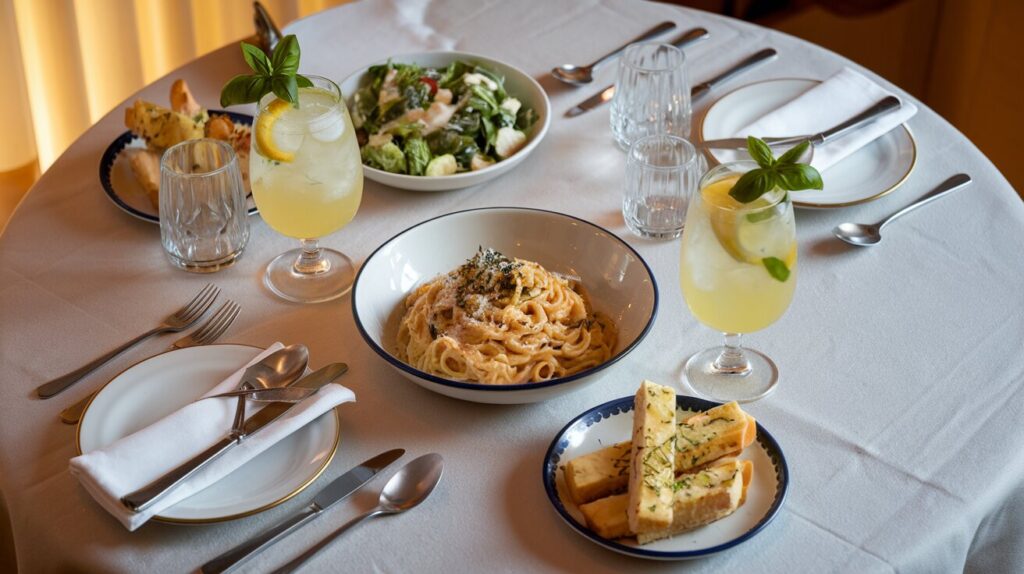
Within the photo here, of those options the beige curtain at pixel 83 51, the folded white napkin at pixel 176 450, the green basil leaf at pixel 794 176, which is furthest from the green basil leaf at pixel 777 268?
the beige curtain at pixel 83 51

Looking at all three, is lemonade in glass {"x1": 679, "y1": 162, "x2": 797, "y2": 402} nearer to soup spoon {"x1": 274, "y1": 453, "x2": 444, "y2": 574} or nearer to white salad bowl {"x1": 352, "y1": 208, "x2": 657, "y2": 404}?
white salad bowl {"x1": 352, "y1": 208, "x2": 657, "y2": 404}

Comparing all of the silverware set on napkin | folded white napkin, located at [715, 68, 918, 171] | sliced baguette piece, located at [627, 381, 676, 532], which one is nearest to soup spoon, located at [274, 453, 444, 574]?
the silverware set on napkin

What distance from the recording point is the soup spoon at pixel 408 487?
137 cm

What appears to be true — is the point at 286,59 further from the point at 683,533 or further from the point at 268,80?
the point at 683,533

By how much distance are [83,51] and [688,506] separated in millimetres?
3333

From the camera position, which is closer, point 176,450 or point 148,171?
point 176,450

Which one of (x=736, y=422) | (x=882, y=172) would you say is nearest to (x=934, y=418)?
(x=736, y=422)

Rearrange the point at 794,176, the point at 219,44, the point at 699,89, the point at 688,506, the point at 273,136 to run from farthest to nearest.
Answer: the point at 219,44, the point at 699,89, the point at 273,136, the point at 794,176, the point at 688,506

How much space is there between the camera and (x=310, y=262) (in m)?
1.89

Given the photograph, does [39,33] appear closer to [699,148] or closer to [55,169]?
[55,169]

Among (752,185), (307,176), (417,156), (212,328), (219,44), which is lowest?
(219,44)

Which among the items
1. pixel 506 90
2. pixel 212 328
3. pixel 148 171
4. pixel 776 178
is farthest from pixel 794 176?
pixel 148 171

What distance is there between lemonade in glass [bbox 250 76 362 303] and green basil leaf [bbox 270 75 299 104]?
0.04 m

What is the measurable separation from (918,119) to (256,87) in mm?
1464
